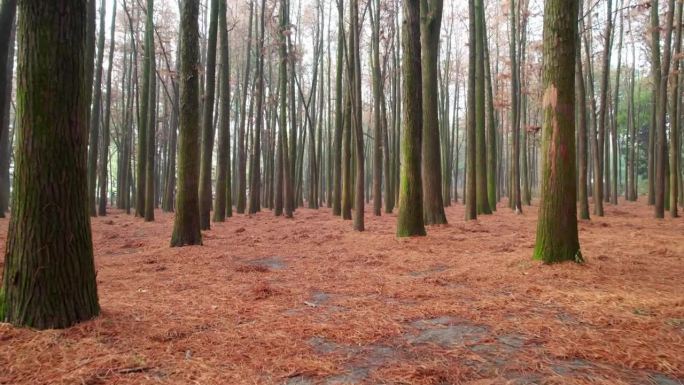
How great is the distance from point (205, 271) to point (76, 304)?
273 cm

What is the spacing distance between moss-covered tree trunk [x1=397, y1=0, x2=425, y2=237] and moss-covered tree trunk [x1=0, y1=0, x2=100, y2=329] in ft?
21.5

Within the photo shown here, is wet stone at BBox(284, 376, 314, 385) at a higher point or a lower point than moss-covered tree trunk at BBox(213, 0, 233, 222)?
lower

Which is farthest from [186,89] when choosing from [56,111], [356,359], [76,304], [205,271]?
[356,359]

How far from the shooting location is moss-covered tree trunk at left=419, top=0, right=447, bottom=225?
10.5 meters

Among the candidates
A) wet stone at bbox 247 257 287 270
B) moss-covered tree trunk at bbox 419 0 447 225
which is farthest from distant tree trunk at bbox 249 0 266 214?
wet stone at bbox 247 257 287 270

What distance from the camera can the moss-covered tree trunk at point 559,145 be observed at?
18.6 ft

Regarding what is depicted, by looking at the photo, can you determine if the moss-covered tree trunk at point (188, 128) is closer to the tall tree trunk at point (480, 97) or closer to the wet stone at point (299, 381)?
the wet stone at point (299, 381)

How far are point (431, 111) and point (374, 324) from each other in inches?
326

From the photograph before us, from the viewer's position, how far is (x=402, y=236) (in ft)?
29.2

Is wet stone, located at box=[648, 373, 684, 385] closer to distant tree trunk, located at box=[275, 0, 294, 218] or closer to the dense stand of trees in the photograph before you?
the dense stand of trees

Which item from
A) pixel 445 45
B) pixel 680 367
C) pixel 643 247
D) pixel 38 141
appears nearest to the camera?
pixel 680 367

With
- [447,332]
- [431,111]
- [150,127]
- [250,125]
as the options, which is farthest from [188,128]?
[250,125]

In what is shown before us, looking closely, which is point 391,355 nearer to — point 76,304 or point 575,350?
point 575,350

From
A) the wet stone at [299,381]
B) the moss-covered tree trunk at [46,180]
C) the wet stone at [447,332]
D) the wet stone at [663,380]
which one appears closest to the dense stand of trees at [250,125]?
the moss-covered tree trunk at [46,180]
